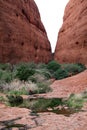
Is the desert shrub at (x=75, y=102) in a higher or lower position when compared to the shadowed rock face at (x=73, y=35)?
lower

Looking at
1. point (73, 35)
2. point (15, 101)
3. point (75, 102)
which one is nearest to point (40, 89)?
point (15, 101)

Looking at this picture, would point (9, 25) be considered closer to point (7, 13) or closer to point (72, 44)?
point (7, 13)

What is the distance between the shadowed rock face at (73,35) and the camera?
3481 centimetres

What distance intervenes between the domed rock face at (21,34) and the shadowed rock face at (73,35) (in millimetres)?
2287

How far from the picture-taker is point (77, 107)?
853 cm

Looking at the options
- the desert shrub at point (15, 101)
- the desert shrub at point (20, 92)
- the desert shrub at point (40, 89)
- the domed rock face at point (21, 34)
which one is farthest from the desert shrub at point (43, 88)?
the domed rock face at point (21, 34)

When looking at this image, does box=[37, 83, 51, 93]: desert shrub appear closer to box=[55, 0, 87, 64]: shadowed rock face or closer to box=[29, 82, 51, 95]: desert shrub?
box=[29, 82, 51, 95]: desert shrub

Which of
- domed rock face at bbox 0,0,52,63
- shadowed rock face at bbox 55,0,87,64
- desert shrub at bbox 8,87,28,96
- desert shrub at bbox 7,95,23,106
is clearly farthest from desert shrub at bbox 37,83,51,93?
shadowed rock face at bbox 55,0,87,64

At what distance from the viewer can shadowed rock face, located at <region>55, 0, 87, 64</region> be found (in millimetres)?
34812

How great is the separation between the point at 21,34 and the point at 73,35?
8.08m

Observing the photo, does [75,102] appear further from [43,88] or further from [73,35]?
[73,35]

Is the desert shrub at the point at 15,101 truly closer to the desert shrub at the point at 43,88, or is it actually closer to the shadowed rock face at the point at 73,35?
the desert shrub at the point at 43,88

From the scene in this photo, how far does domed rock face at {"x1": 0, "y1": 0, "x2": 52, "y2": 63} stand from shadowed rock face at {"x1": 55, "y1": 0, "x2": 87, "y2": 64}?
229cm

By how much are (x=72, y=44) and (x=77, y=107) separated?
94.3 feet
